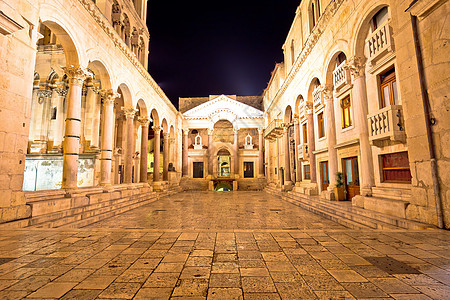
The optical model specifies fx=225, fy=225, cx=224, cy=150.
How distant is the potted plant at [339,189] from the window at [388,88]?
357 cm

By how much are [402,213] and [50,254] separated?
25.2 feet

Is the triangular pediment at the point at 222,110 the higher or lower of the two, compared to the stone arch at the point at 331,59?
higher

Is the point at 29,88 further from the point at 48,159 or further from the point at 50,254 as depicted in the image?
the point at 48,159

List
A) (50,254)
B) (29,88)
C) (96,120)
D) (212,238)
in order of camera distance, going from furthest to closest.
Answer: (96,120) < (29,88) < (212,238) < (50,254)

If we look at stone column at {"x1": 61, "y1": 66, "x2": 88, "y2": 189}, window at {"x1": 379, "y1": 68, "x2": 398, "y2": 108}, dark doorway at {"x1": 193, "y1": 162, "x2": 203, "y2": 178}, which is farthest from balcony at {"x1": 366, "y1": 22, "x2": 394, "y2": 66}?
dark doorway at {"x1": 193, "y1": 162, "x2": 203, "y2": 178}

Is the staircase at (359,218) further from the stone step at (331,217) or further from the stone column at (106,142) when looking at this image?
the stone column at (106,142)

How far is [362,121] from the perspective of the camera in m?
8.12

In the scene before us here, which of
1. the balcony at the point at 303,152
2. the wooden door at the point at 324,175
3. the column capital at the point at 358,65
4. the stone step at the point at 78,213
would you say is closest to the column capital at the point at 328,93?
the column capital at the point at 358,65

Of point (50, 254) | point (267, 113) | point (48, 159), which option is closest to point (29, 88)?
point (50, 254)

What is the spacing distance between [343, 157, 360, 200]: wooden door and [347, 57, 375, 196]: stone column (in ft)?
5.23

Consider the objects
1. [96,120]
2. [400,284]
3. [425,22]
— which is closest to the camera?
[400,284]

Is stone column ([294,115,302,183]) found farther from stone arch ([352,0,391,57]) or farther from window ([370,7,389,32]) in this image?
window ([370,7,389,32])

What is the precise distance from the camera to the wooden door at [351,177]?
9.76m

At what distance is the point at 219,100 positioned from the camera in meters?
29.0
